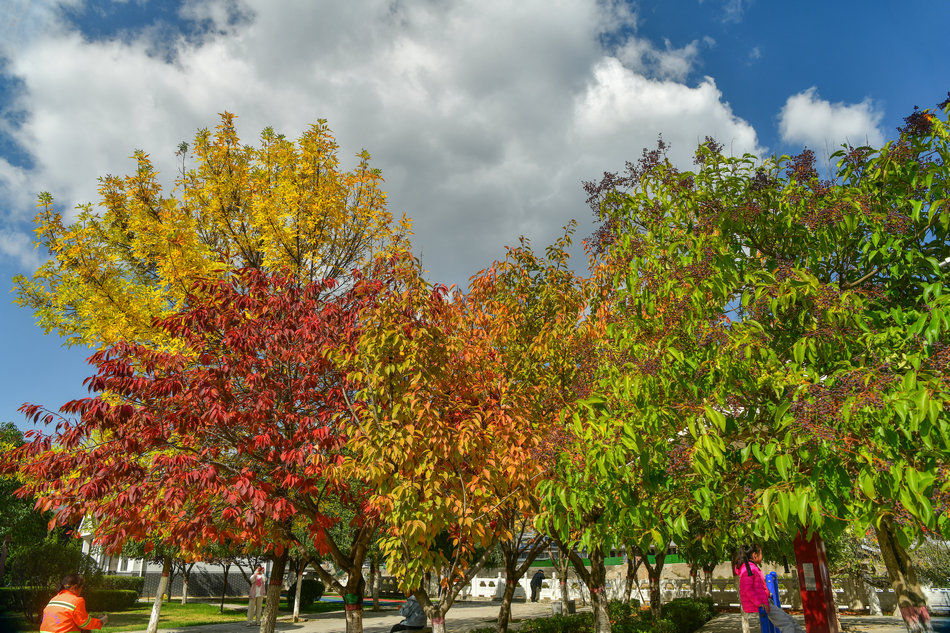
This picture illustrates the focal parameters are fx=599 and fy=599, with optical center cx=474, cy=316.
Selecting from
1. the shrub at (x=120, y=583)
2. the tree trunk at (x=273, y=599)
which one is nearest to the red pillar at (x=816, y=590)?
the tree trunk at (x=273, y=599)

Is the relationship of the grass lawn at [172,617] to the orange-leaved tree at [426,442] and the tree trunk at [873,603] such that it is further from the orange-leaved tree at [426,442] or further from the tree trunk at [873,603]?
the tree trunk at [873,603]

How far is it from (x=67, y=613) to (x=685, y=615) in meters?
15.0

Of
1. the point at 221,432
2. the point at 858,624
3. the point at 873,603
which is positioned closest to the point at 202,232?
the point at 221,432

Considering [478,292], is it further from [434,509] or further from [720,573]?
[720,573]

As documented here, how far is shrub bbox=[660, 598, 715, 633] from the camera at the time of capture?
1570cm

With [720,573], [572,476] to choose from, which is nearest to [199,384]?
[572,476]

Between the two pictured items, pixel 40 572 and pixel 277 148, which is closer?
pixel 277 148

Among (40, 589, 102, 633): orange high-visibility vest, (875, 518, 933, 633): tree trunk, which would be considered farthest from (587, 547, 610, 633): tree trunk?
(40, 589, 102, 633): orange high-visibility vest

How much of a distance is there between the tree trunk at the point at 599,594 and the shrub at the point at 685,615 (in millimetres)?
4718

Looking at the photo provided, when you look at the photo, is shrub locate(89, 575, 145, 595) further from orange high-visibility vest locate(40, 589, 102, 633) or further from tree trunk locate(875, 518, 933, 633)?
tree trunk locate(875, 518, 933, 633)

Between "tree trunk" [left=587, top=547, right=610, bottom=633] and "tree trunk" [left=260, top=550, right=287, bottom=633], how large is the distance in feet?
16.5

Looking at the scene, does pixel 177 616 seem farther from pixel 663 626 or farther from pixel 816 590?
pixel 816 590

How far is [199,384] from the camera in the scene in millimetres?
7258

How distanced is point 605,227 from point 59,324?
10350 mm
